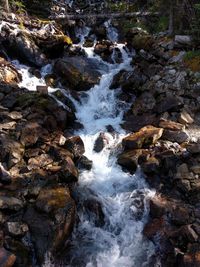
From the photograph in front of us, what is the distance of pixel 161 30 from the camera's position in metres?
27.9

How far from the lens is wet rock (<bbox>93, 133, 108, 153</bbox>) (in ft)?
57.6

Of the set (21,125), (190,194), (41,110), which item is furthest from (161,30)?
(190,194)

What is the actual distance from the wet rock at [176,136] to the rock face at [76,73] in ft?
23.1

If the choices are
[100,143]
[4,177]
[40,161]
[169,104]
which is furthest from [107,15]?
[4,177]

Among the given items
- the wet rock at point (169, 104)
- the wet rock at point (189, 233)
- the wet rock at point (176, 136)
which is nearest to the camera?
the wet rock at point (189, 233)

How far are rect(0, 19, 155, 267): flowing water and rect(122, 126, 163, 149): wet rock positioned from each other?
26.7 inches

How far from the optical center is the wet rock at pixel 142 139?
16.8 meters

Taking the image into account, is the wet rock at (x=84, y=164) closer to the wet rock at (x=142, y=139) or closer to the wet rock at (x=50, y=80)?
the wet rock at (x=142, y=139)

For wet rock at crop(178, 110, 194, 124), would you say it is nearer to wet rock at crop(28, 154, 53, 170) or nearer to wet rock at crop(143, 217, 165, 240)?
wet rock at crop(143, 217, 165, 240)

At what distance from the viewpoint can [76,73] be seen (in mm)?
22672

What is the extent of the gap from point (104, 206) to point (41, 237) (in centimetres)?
305

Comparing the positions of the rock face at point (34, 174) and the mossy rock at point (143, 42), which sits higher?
the mossy rock at point (143, 42)

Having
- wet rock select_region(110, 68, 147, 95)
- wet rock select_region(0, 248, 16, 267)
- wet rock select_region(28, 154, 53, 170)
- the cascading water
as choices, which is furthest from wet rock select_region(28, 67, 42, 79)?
wet rock select_region(0, 248, 16, 267)

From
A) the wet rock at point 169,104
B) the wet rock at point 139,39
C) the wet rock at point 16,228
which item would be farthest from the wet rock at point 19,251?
the wet rock at point 139,39
